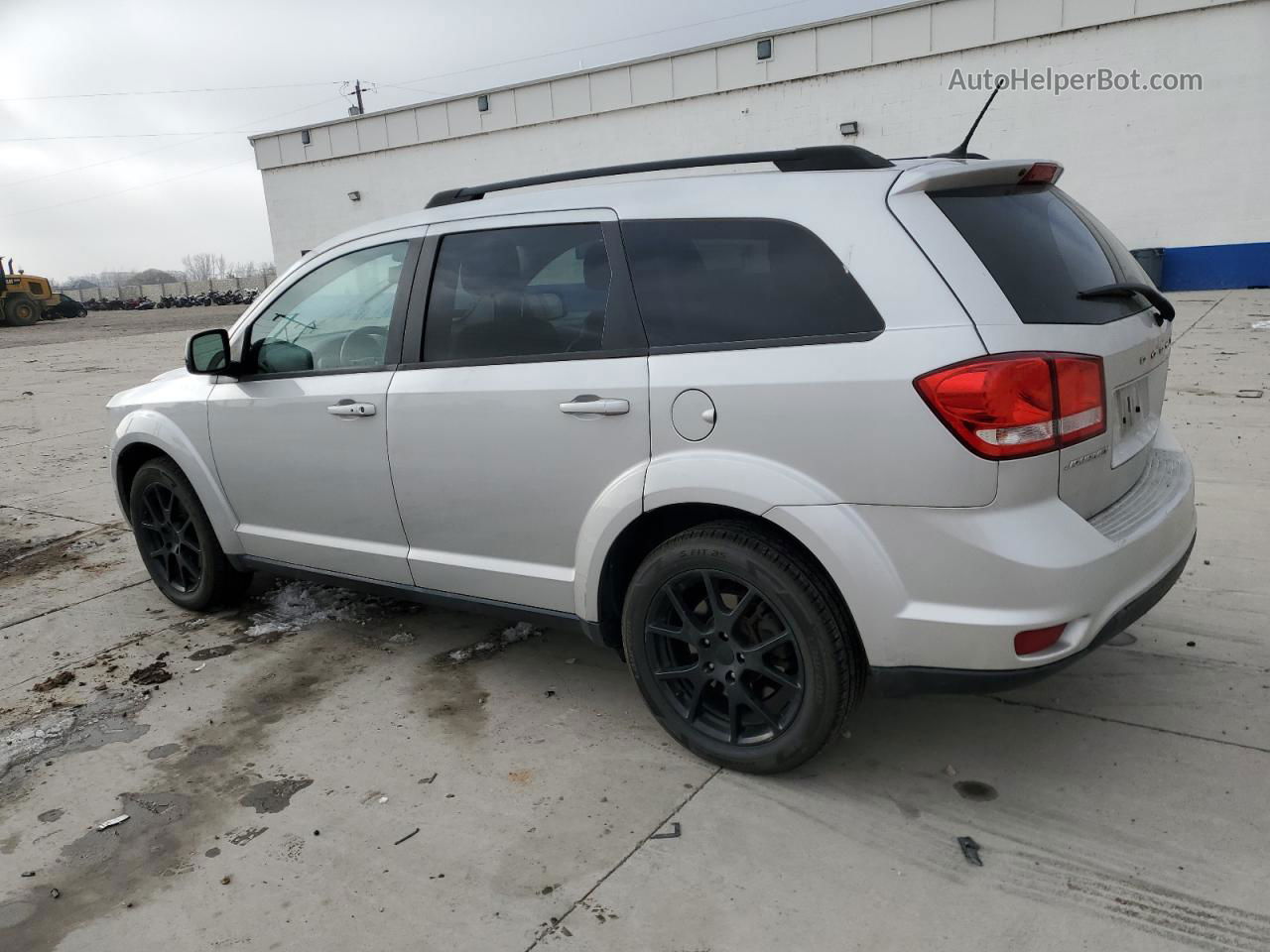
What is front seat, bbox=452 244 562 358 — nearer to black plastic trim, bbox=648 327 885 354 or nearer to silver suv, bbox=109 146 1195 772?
silver suv, bbox=109 146 1195 772

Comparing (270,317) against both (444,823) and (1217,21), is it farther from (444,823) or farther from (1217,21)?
(1217,21)

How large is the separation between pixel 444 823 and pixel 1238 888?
2.13 metres

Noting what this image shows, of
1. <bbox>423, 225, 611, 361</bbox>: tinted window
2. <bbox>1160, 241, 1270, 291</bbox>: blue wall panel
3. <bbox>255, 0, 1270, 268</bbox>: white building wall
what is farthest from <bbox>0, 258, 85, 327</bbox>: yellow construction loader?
<bbox>423, 225, 611, 361</bbox>: tinted window

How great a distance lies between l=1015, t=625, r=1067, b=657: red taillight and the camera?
2.55m

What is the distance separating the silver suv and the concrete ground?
38 centimetres

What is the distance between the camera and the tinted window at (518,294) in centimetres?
326

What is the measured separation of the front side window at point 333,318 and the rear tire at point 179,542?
2.94ft

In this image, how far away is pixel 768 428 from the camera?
2775 millimetres

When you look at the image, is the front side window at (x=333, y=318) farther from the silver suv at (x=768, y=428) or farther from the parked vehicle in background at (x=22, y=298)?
the parked vehicle in background at (x=22, y=298)

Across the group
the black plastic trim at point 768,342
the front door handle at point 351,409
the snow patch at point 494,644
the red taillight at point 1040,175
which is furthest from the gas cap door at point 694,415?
the snow patch at point 494,644

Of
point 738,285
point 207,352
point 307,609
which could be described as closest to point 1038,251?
point 738,285

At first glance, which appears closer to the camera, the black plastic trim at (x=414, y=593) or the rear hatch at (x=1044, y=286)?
the rear hatch at (x=1044, y=286)

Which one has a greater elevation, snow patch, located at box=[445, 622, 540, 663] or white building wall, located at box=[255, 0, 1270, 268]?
white building wall, located at box=[255, 0, 1270, 268]
